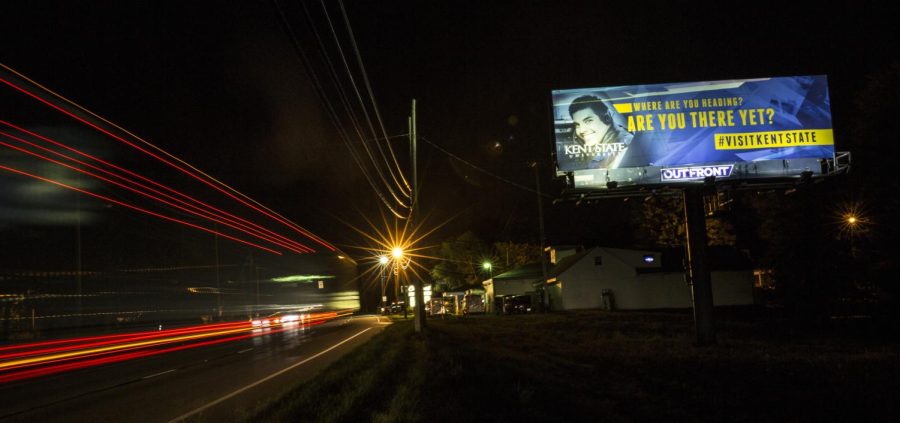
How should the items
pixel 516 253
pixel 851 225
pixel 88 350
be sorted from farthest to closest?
pixel 516 253, pixel 851 225, pixel 88 350

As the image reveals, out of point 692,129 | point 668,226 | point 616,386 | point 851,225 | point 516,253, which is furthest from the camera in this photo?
point 516,253

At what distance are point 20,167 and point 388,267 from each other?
64.2 m

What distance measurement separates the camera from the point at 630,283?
48531mm

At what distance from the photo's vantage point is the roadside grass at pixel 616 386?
7914 mm

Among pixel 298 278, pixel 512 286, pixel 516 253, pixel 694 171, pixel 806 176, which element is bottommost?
pixel 512 286

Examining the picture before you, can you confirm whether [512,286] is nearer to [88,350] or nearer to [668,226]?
[668,226]

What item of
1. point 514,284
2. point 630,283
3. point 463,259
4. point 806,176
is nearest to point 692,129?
point 806,176

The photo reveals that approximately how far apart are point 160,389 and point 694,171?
1570 centimetres

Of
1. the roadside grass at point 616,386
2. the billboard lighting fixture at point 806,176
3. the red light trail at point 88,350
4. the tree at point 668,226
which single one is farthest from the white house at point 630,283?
the roadside grass at point 616,386

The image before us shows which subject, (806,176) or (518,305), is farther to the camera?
(518,305)

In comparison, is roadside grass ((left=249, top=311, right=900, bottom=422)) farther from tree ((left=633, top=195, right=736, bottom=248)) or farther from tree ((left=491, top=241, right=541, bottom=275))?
tree ((left=491, top=241, right=541, bottom=275))

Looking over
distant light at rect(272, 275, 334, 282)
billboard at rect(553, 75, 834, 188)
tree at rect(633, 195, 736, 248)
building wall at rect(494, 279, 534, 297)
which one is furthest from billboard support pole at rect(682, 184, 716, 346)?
distant light at rect(272, 275, 334, 282)

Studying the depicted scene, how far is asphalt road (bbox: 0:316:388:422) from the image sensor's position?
1018 cm

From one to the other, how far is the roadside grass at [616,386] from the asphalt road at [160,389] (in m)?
1.20
